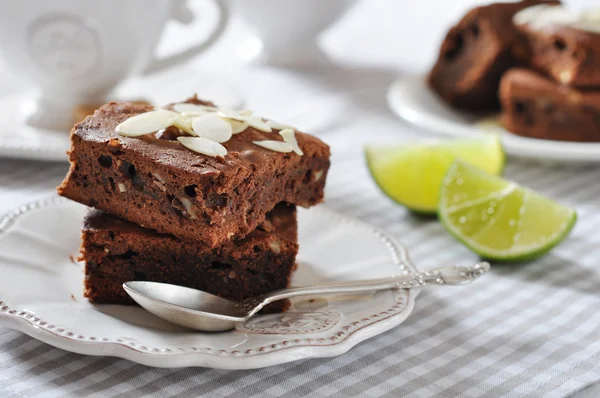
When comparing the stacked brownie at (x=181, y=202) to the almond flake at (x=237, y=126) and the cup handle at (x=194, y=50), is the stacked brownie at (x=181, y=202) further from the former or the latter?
the cup handle at (x=194, y=50)

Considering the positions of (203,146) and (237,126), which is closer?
(203,146)

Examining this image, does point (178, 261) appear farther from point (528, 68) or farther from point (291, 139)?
point (528, 68)

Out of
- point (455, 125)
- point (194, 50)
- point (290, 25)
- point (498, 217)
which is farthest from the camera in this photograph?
point (290, 25)

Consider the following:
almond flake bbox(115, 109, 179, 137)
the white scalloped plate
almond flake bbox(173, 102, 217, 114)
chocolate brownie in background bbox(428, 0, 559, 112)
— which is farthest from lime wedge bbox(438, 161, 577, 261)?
chocolate brownie in background bbox(428, 0, 559, 112)

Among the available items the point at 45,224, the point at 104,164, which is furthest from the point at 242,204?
the point at 45,224

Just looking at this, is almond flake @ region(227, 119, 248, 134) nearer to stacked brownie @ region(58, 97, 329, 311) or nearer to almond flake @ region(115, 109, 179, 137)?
stacked brownie @ region(58, 97, 329, 311)

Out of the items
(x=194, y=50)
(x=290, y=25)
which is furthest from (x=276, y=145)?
(x=290, y=25)
